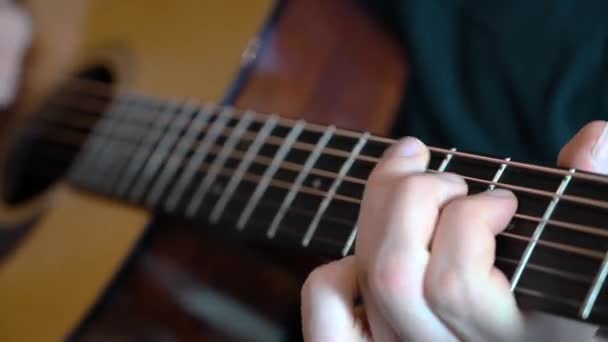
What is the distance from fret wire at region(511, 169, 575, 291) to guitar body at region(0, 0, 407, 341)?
28 cm

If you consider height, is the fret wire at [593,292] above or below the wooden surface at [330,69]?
above

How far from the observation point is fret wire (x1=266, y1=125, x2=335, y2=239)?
57 cm

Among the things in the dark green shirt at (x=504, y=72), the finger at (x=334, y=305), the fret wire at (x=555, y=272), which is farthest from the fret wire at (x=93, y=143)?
the fret wire at (x=555, y=272)

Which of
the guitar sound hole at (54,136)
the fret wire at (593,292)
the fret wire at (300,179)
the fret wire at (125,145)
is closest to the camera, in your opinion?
the fret wire at (593,292)

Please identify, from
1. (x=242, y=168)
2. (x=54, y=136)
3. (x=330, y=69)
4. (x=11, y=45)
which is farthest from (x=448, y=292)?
(x=11, y=45)

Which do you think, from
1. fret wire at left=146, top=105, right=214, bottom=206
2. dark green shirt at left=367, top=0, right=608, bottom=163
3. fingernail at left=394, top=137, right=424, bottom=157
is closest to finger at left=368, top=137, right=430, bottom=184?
fingernail at left=394, top=137, right=424, bottom=157

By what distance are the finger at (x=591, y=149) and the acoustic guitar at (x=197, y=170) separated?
0.49 feet

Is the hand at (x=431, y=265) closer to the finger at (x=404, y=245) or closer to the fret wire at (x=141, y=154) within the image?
the finger at (x=404, y=245)

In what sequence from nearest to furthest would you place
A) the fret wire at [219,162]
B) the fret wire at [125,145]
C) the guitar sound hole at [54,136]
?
the fret wire at [219,162] → the fret wire at [125,145] → the guitar sound hole at [54,136]

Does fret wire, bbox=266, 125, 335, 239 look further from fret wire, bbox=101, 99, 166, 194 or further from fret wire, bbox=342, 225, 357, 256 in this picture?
fret wire, bbox=101, 99, 166, 194

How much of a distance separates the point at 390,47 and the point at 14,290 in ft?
1.72

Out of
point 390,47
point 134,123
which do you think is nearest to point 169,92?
point 134,123

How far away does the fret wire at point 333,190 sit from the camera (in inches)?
20.9

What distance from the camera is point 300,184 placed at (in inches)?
22.5
